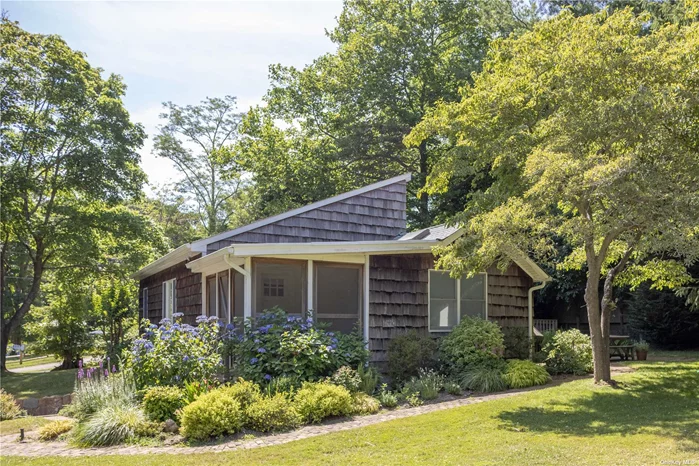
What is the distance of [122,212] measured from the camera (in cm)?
2014

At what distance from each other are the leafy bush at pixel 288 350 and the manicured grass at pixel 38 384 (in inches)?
269

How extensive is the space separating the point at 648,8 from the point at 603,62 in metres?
11.8

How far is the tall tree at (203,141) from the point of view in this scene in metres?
34.8

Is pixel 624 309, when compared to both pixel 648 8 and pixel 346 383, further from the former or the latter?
pixel 346 383

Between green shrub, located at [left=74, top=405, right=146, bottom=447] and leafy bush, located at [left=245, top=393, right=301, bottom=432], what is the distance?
1483 mm

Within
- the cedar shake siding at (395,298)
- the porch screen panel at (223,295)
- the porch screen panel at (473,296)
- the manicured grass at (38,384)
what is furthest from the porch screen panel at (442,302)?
the manicured grass at (38,384)

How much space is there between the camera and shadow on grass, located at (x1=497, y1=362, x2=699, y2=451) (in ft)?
23.8

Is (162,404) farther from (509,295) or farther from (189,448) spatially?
(509,295)

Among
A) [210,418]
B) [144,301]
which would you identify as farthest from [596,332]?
[144,301]

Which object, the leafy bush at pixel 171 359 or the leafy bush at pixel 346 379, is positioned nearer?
the leafy bush at pixel 171 359

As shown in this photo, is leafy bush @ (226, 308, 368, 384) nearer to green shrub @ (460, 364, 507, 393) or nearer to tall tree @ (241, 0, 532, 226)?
green shrub @ (460, 364, 507, 393)

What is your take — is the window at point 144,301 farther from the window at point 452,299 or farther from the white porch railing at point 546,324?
the white porch railing at point 546,324

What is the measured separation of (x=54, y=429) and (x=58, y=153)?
1379 cm

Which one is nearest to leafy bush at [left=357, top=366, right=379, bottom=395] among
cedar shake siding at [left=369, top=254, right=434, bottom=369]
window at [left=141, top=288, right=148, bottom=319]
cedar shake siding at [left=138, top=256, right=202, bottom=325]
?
cedar shake siding at [left=369, top=254, right=434, bottom=369]
